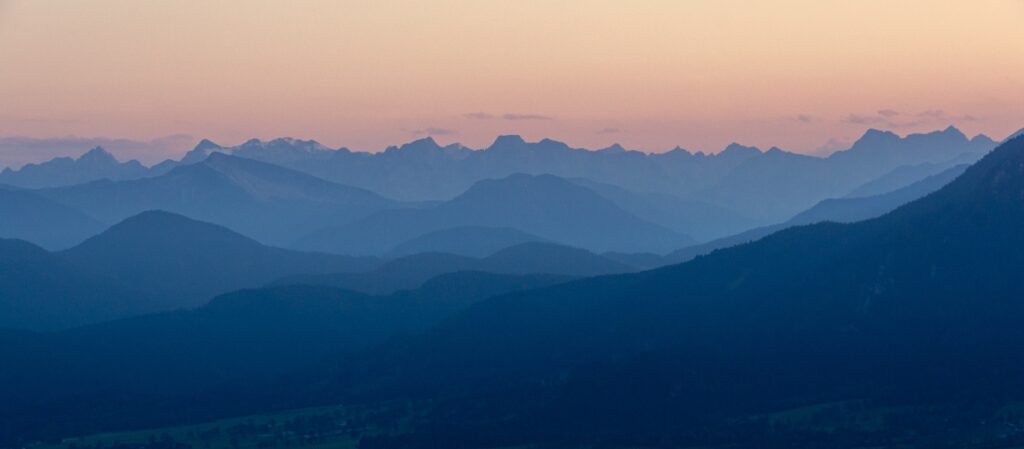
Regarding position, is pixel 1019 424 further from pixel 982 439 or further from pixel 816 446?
pixel 816 446

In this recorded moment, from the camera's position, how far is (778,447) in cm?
19950

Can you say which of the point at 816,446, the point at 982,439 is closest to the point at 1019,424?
the point at 982,439

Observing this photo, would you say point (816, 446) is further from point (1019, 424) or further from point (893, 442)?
point (1019, 424)

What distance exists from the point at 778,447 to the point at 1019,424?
81.8 feet

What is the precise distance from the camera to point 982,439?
191875 mm

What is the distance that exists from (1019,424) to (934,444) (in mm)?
11219

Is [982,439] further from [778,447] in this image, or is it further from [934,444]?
[778,447]

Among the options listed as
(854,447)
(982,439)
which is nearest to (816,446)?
(854,447)

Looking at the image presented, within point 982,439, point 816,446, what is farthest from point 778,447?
point 982,439

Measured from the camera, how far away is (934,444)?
192500 millimetres

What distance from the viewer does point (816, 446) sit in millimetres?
195875

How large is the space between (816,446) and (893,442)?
784cm

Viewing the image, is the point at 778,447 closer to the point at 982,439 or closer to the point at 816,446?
the point at 816,446

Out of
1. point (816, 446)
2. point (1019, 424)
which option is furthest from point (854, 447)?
point (1019, 424)
